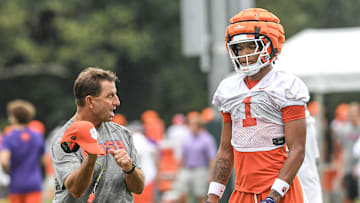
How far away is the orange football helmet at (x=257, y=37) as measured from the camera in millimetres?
4242

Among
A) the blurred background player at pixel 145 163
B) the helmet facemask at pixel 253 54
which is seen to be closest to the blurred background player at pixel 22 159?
the blurred background player at pixel 145 163

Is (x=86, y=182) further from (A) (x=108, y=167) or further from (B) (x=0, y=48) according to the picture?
(B) (x=0, y=48)

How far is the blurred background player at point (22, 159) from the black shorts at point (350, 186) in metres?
6.34

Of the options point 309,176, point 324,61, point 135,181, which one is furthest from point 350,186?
point 135,181

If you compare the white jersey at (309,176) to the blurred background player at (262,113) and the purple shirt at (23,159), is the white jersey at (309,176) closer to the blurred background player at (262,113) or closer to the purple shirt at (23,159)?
the blurred background player at (262,113)

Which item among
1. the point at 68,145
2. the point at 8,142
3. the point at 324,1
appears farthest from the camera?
the point at 324,1

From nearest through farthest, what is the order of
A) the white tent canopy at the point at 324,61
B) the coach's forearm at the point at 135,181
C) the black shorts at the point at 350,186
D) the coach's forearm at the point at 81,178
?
the coach's forearm at the point at 81,178 → the coach's forearm at the point at 135,181 → the white tent canopy at the point at 324,61 → the black shorts at the point at 350,186

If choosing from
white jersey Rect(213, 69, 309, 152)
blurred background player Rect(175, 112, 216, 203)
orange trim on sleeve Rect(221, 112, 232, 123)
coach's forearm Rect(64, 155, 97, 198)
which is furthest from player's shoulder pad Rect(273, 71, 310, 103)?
blurred background player Rect(175, 112, 216, 203)

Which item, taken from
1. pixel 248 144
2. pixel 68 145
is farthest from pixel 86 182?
pixel 248 144

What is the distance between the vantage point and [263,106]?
13.7 ft

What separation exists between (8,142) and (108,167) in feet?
17.3

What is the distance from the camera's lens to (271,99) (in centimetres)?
416

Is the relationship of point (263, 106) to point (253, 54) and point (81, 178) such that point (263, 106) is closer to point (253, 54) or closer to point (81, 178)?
point (253, 54)

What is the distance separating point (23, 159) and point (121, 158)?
554 cm
